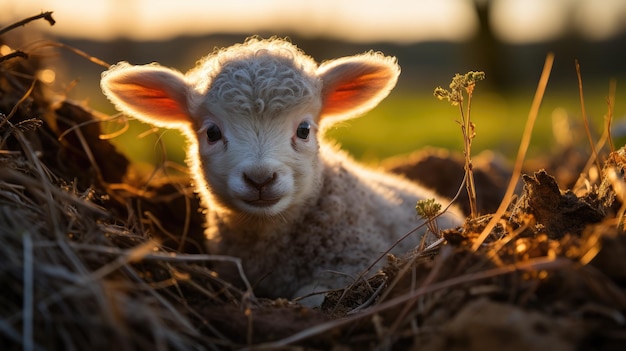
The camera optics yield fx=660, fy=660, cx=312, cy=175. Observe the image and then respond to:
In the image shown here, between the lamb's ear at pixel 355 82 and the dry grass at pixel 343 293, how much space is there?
1700 mm

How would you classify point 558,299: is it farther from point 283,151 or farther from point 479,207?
point 479,207

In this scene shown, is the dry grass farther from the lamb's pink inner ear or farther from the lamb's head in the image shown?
the lamb's pink inner ear

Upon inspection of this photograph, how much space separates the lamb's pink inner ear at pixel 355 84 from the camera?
4952 millimetres

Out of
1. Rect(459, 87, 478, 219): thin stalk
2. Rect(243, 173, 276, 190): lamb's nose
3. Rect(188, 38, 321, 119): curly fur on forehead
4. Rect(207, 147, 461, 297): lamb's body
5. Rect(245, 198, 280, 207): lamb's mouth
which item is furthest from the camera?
Rect(207, 147, 461, 297): lamb's body

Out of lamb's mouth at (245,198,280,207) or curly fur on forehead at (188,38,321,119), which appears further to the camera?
curly fur on forehead at (188,38,321,119)

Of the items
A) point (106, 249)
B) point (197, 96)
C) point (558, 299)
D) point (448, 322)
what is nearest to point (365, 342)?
point (448, 322)

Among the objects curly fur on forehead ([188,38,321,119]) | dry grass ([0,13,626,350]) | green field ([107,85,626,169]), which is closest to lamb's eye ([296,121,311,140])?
curly fur on forehead ([188,38,321,119])

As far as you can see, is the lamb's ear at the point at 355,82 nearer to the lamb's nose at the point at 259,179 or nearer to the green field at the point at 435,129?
the lamb's nose at the point at 259,179

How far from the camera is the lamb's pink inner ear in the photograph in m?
4.95

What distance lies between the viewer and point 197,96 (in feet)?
15.8

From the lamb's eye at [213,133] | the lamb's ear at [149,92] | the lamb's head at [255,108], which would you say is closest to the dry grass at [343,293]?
the lamb's head at [255,108]

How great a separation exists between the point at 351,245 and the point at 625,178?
196 centimetres

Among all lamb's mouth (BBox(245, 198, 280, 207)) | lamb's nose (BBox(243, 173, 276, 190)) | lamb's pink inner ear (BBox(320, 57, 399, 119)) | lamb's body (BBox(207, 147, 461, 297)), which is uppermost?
lamb's pink inner ear (BBox(320, 57, 399, 119))

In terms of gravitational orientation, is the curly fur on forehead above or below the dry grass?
above
